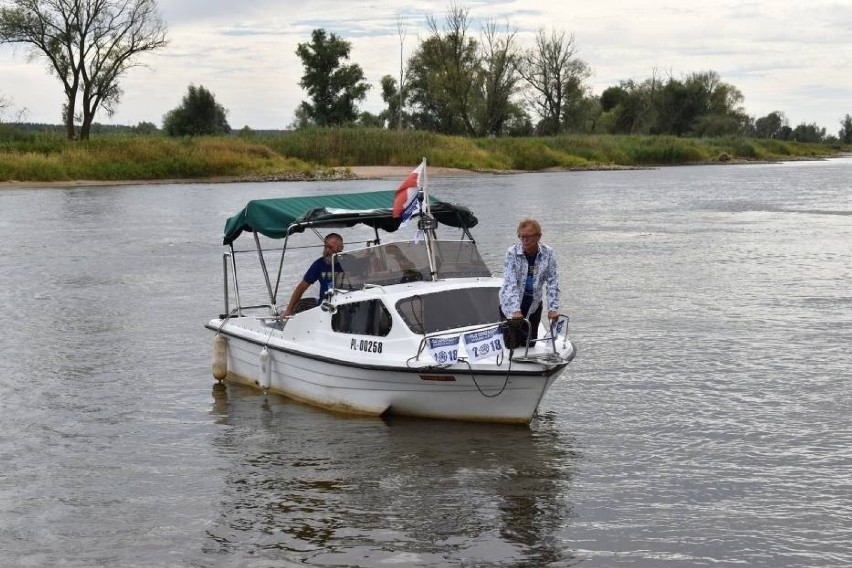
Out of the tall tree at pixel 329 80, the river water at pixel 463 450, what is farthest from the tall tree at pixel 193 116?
the river water at pixel 463 450

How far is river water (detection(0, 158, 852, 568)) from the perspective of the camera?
9562 millimetres

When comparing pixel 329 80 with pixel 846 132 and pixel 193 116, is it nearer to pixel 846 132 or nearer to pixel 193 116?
pixel 193 116

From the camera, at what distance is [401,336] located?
12.5 meters

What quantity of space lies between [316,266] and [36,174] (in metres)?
48.6

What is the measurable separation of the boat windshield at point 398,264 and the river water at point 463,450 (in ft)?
5.53

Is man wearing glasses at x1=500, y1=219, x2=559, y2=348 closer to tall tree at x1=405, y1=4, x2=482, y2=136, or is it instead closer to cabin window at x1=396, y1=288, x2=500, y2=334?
cabin window at x1=396, y1=288, x2=500, y2=334

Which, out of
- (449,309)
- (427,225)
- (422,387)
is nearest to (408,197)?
(427,225)

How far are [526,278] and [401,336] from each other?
1572mm

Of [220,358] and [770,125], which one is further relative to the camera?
[770,125]

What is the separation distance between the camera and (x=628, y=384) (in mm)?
14938

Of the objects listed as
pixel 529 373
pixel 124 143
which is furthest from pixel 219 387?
pixel 124 143

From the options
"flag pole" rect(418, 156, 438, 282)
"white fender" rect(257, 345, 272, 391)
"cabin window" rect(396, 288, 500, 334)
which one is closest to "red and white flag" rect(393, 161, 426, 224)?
"flag pole" rect(418, 156, 438, 282)

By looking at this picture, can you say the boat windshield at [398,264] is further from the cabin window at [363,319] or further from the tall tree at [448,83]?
the tall tree at [448,83]

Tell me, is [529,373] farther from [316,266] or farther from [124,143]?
[124,143]
